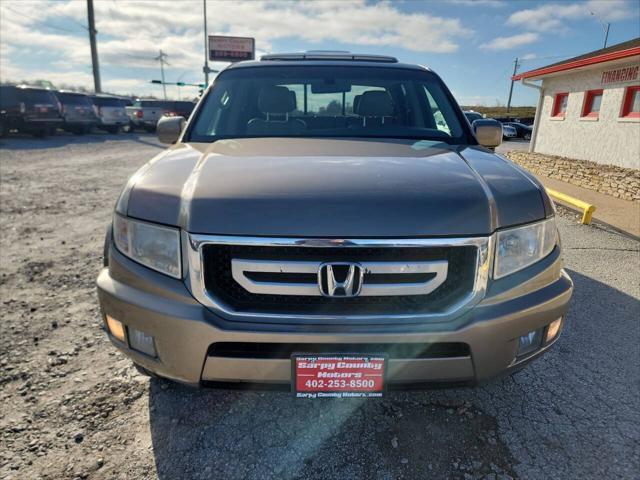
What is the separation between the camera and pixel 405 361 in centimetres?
168

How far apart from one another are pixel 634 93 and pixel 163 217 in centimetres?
1169

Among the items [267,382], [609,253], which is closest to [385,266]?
[267,382]

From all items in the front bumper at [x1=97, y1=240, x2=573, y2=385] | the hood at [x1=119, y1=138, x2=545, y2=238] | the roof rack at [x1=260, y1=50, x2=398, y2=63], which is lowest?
the front bumper at [x1=97, y1=240, x2=573, y2=385]

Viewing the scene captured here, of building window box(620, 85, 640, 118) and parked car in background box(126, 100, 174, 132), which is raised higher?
building window box(620, 85, 640, 118)

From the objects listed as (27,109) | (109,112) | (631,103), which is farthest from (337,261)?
(109,112)

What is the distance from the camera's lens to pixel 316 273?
1675mm

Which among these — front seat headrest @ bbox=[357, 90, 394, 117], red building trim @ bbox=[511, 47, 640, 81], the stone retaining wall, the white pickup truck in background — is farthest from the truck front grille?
the white pickup truck in background

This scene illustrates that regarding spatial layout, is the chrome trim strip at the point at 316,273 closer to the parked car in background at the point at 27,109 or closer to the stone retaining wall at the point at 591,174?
the stone retaining wall at the point at 591,174

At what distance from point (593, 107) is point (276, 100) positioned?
38.3ft

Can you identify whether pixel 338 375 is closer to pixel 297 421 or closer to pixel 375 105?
pixel 297 421

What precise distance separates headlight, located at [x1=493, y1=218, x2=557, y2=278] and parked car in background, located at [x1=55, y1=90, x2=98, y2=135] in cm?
1974

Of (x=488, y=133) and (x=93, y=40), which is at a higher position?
(x=93, y=40)

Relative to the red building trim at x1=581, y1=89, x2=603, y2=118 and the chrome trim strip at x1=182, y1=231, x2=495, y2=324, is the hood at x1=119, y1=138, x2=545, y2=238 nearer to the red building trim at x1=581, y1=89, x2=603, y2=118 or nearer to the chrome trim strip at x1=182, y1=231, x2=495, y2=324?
the chrome trim strip at x1=182, y1=231, x2=495, y2=324

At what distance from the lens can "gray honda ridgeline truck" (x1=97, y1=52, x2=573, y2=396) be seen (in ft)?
5.43
